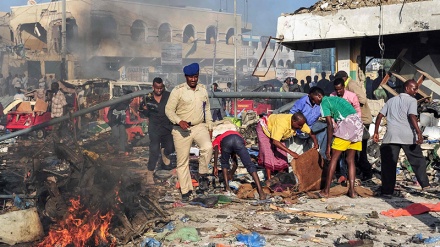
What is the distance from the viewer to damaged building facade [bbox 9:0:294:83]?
20.8m

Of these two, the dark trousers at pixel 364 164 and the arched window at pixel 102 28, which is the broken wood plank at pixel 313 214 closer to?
the dark trousers at pixel 364 164

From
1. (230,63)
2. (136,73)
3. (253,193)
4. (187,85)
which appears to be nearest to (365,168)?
(253,193)

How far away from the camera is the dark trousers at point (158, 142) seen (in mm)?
9414

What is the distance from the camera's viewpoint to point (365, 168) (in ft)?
30.5

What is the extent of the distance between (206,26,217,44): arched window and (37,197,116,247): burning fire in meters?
48.6

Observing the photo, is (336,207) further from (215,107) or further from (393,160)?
(215,107)

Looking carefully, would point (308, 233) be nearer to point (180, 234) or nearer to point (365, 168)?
point (180, 234)

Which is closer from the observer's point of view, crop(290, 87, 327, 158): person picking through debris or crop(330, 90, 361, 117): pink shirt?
crop(330, 90, 361, 117): pink shirt

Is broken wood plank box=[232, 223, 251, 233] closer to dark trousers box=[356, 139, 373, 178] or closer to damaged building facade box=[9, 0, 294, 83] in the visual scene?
dark trousers box=[356, 139, 373, 178]

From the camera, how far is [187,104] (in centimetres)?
794

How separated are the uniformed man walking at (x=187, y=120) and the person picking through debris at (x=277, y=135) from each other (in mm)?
1011

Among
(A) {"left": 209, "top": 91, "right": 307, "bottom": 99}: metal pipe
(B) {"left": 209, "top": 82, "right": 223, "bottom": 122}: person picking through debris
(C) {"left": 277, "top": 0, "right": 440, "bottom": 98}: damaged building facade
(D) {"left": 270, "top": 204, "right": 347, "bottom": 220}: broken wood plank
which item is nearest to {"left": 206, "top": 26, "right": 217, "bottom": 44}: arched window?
(B) {"left": 209, "top": 82, "right": 223, "bottom": 122}: person picking through debris

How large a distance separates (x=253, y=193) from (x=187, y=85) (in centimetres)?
178

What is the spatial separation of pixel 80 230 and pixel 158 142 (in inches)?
159
